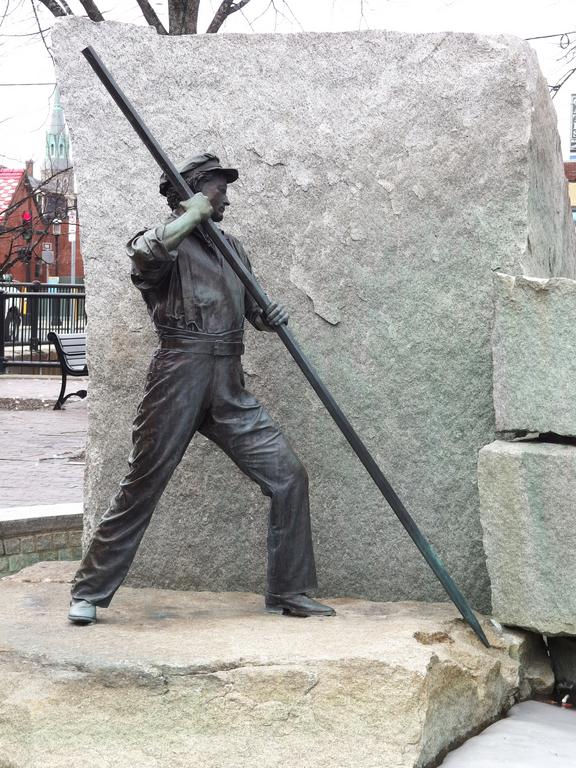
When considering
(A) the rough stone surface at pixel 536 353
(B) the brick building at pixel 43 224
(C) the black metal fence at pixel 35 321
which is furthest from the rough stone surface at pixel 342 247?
(B) the brick building at pixel 43 224

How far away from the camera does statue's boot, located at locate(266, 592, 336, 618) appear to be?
442cm

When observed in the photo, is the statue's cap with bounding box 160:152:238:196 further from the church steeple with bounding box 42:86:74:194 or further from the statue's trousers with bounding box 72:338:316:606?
the church steeple with bounding box 42:86:74:194

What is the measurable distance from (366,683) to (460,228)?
6.63ft

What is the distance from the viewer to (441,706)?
3785 millimetres

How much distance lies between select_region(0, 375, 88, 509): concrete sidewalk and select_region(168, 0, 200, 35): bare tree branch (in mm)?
3996

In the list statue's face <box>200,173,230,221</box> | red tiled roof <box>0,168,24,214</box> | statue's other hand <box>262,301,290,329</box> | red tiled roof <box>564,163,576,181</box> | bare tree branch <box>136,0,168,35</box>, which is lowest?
statue's other hand <box>262,301,290,329</box>

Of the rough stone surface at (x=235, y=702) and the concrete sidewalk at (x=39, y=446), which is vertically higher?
the concrete sidewalk at (x=39, y=446)

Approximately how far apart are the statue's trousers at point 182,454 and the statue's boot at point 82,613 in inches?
1.1

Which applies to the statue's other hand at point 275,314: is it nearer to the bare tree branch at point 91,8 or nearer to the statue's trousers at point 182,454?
the statue's trousers at point 182,454

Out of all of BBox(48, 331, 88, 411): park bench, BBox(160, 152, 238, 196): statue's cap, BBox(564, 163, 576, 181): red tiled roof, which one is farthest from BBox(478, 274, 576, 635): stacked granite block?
BBox(564, 163, 576, 181): red tiled roof

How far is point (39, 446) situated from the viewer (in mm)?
10742

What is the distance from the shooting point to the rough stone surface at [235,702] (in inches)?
142

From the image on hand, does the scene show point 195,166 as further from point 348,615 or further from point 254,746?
point 254,746

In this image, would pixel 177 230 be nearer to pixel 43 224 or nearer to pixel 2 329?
pixel 2 329
